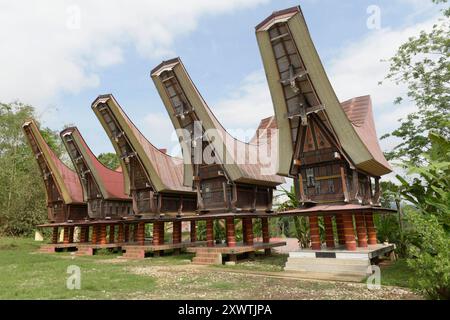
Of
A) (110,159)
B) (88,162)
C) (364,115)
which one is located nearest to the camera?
(364,115)

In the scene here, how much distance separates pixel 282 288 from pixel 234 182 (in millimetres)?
7351

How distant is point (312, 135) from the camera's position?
13.3 m

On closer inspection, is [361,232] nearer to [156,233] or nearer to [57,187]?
[156,233]

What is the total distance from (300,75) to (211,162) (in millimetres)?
6283

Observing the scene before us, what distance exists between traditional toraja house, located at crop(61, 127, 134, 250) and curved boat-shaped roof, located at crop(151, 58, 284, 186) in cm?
891

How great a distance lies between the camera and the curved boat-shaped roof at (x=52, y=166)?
24.5m

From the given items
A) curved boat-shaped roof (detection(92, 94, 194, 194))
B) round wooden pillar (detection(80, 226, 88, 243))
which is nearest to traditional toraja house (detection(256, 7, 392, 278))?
curved boat-shaped roof (detection(92, 94, 194, 194))

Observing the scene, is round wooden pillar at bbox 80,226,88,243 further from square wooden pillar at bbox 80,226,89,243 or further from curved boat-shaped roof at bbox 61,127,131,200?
curved boat-shaped roof at bbox 61,127,131,200

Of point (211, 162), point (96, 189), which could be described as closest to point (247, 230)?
point (211, 162)

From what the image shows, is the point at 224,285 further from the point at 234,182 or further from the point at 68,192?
the point at 68,192

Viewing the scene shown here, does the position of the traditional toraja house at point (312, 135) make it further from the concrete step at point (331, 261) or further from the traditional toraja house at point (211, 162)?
the traditional toraja house at point (211, 162)

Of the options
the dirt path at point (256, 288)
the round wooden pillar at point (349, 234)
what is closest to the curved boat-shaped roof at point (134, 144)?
the dirt path at point (256, 288)

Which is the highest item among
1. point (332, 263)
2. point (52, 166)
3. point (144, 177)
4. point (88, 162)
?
point (52, 166)
